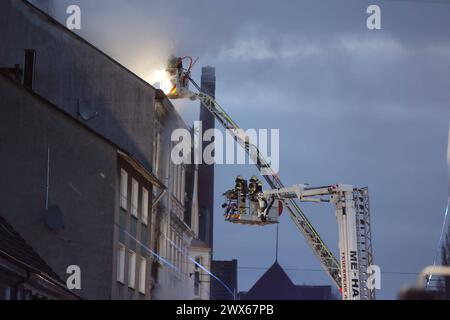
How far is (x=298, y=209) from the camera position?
Result: 876cm

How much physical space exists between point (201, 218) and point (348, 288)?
127 centimetres

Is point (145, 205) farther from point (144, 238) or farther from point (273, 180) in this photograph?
point (273, 180)

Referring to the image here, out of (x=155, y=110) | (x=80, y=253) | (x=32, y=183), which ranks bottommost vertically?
(x=80, y=253)

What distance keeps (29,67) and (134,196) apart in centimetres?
135

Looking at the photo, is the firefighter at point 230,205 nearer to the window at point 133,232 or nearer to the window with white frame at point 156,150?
the window with white frame at point 156,150

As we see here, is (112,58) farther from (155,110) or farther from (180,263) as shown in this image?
(180,263)

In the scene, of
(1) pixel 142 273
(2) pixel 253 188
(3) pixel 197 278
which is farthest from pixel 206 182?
(1) pixel 142 273

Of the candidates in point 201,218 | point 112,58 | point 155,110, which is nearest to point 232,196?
point 201,218

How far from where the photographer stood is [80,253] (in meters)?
8.33

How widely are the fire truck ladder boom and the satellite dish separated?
1.41 m

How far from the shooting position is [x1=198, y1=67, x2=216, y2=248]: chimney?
8.63m

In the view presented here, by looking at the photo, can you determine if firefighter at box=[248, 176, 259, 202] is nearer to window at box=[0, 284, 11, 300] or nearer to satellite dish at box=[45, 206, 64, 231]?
satellite dish at box=[45, 206, 64, 231]

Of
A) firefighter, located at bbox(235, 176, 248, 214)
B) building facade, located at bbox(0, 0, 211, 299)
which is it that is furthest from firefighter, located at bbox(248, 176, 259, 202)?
building facade, located at bbox(0, 0, 211, 299)

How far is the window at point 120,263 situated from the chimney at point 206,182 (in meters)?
0.64
